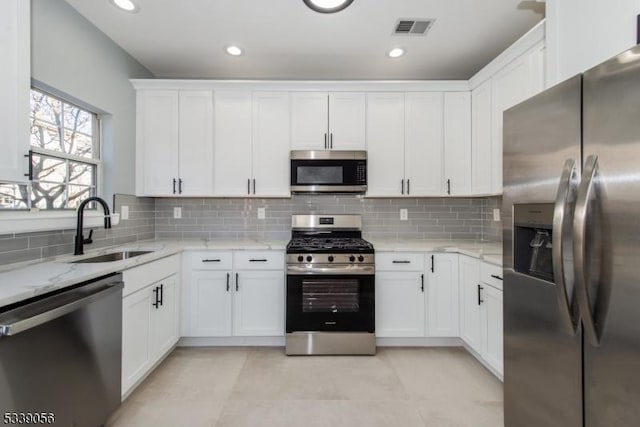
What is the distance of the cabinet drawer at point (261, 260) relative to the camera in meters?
2.86

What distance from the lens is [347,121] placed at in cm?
315

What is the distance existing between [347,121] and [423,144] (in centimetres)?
77

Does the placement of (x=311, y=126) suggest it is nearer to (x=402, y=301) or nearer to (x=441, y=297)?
(x=402, y=301)

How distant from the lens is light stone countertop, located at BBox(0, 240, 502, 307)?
4.43 ft

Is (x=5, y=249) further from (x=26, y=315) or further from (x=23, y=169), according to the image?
(x=26, y=315)

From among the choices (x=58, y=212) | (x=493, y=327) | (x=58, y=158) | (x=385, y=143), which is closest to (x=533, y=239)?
(x=493, y=327)

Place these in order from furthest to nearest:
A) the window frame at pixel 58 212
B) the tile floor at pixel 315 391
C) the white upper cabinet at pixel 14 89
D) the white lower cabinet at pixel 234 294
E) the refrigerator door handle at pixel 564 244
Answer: the white lower cabinet at pixel 234 294 → the tile floor at pixel 315 391 → the window frame at pixel 58 212 → the white upper cabinet at pixel 14 89 → the refrigerator door handle at pixel 564 244

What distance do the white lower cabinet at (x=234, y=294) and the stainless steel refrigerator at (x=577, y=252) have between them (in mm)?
1872

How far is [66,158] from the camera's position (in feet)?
7.60

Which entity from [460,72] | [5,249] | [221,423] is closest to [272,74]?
[460,72]

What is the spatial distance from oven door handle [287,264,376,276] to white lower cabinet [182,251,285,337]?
0.18 m

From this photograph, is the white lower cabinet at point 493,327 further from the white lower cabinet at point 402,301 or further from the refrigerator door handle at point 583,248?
the refrigerator door handle at point 583,248

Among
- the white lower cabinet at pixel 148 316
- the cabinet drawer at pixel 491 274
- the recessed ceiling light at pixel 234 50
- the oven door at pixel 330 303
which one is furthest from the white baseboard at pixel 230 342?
the recessed ceiling light at pixel 234 50

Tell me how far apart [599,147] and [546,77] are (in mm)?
1182
